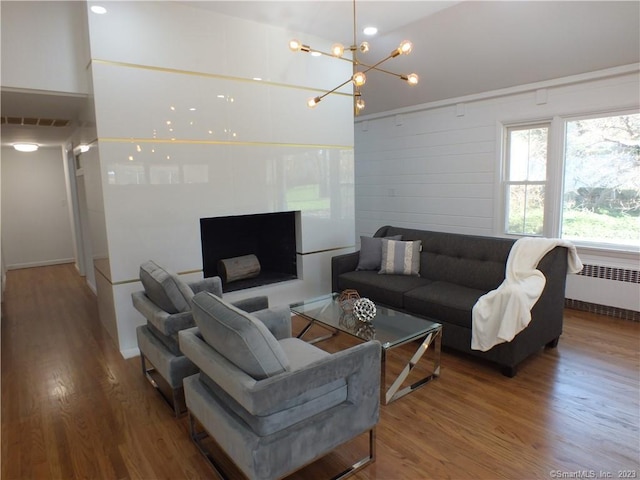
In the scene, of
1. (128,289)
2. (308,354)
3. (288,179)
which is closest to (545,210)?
(288,179)

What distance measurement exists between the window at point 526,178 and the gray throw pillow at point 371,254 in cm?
159

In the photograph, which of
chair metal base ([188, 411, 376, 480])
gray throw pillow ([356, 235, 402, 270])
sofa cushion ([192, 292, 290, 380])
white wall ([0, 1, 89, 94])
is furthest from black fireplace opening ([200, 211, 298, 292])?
sofa cushion ([192, 292, 290, 380])

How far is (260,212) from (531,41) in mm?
3015

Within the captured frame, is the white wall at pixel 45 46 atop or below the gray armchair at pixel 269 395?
atop

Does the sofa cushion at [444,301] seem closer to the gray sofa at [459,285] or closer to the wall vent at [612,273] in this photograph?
the gray sofa at [459,285]

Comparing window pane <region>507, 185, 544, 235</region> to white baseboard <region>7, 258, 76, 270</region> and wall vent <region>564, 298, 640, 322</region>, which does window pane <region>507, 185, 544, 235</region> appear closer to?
wall vent <region>564, 298, 640, 322</region>

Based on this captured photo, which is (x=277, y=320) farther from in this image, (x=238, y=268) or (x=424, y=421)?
(x=238, y=268)

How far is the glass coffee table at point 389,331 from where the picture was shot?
2572 millimetres

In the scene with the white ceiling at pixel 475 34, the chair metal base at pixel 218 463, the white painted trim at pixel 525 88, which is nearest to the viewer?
the chair metal base at pixel 218 463

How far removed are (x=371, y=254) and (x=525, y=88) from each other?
251cm

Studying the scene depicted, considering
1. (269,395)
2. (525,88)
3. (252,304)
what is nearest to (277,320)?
(252,304)

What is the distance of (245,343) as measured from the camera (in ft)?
5.20

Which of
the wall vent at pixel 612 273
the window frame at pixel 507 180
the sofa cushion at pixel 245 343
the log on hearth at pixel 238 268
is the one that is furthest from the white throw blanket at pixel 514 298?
the log on hearth at pixel 238 268

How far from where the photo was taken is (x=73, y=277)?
6.22 m
